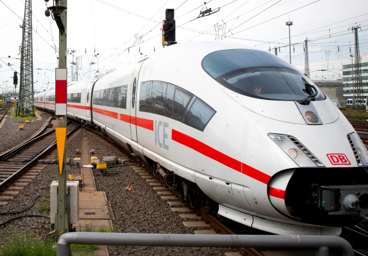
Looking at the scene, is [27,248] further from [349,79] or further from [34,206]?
[349,79]

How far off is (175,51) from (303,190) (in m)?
3.42

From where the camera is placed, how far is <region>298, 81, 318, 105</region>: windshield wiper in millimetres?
4117

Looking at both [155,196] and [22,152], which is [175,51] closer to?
[155,196]

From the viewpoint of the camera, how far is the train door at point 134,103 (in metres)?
7.61

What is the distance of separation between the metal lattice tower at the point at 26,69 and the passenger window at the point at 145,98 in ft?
78.1

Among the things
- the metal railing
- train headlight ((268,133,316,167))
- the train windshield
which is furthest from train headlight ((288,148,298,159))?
the metal railing

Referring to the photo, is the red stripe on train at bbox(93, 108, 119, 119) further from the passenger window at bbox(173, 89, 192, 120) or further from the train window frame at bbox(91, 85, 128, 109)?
the passenger window at bbox(173, 89, 192, 120)

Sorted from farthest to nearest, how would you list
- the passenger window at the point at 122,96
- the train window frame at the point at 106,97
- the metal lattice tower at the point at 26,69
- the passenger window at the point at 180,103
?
the metal lattice tower at the point at 26,69 → the train window frame at the point at 106,97 → the passenger window at the point at 122,96 → the passenger window at the point at 180,103

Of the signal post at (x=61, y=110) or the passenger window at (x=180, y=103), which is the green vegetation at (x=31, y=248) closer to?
the signal post at (x=61, y=110)

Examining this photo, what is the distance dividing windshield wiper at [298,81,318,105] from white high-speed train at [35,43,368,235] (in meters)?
0.01

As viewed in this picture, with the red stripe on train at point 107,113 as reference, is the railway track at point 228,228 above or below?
below

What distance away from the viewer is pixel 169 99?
5441 mm

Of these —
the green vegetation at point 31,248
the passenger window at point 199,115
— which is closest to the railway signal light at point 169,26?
the passenger window at point 199,115

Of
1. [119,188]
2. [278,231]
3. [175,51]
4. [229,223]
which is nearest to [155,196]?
[119,188]
